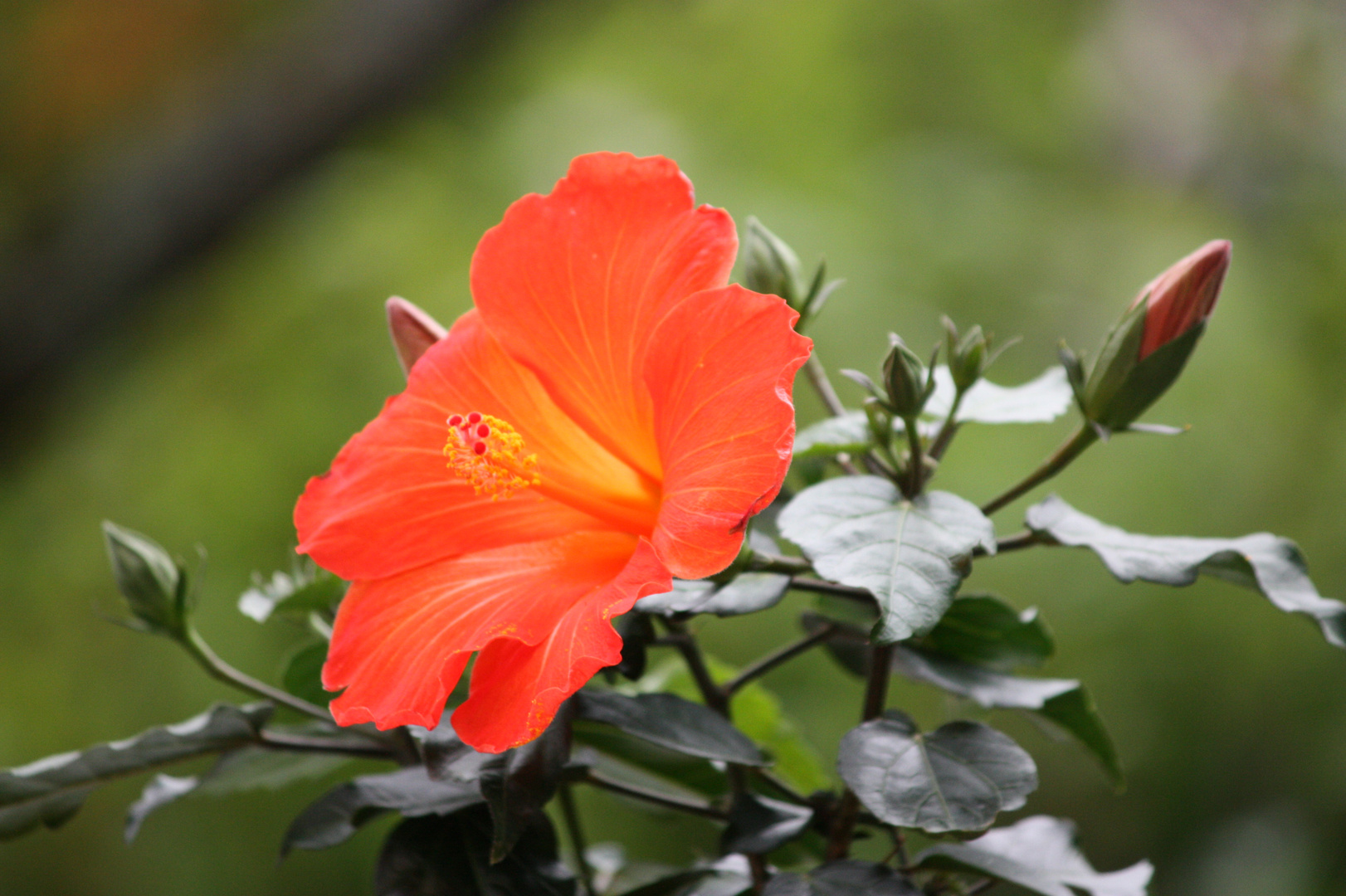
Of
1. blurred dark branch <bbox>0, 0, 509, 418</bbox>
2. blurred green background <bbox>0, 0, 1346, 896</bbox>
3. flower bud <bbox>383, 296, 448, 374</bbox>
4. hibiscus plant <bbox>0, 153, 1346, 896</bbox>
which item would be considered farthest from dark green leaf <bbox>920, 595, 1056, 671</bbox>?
blurred dark branch <bbox>0, 0, 509, 418</bbox>

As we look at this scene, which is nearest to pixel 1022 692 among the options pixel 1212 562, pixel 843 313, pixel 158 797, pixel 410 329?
pixel 1212 562

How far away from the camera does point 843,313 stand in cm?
272

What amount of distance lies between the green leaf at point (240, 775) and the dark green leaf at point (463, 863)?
0.45ft

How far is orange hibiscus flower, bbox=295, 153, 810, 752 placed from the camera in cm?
58

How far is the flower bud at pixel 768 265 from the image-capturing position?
88 centimetres

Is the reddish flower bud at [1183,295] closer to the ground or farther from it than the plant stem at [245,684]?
farther from it

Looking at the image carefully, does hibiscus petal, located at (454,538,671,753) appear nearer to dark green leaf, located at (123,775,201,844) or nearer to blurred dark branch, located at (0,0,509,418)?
dark green leaf, located at (123,775,201,844)

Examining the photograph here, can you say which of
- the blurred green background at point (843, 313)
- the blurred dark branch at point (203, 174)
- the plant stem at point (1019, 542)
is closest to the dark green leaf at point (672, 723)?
the plant stem at point (1019, 542)

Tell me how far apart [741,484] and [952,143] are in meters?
2.88

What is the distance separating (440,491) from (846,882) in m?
0.36

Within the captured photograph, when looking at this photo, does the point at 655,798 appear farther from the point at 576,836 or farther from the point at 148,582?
the point at 148,582

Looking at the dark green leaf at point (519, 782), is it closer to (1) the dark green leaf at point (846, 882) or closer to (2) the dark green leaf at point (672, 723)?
(2) the dark green leaf at point (672, 723)

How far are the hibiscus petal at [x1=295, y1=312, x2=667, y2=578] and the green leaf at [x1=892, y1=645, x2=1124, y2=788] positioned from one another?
0.22 meters

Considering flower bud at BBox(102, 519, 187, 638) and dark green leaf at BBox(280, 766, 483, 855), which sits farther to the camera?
flower bud at BBox(102, 519, 187, 638)
